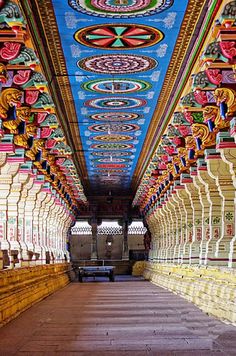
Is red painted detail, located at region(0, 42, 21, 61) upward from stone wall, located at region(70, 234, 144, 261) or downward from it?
upward

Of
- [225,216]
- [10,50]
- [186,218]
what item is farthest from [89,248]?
[10,50]

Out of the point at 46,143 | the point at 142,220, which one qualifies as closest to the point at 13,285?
the point at 46,143

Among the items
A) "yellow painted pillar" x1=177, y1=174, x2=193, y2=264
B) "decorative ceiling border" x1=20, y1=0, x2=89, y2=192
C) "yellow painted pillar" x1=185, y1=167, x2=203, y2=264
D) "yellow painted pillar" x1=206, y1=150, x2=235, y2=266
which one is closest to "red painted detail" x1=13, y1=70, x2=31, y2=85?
"decorative ceiling border" x1=20, y1=0, x2=89, y2=192

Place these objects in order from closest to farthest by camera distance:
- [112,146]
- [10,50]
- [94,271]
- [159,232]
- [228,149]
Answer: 1. [10,50]
2. [228,149]
3. [112,146]
4. [94,271]
5. [159,232]

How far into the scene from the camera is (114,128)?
18891mm

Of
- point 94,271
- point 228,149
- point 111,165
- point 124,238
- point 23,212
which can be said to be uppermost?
point 111,165

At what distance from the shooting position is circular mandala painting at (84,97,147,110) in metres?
15.5

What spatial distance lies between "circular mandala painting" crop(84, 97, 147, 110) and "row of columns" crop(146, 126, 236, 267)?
2.04 metres

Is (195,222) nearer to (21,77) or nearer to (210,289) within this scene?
(210,289)

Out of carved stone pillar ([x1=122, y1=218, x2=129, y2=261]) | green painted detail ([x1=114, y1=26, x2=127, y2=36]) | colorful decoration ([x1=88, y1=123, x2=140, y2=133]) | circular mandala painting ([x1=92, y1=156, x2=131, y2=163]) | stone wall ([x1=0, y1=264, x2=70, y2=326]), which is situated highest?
green painted detail ([x1=114, y1=26, x2=127, y2=36])

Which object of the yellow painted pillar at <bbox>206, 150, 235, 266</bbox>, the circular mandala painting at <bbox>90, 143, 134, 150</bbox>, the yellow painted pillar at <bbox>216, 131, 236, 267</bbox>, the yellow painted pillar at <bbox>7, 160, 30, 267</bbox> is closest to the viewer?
the yellow painted pillar at <bbox>216, 131, 236, 267</bbox>

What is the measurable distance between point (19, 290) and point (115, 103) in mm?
6115

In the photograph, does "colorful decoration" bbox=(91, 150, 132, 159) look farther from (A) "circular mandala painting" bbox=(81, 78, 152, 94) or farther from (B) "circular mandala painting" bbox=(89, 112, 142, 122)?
(A) "circular mandala painting" bbox=(81, 78, 152, 94)

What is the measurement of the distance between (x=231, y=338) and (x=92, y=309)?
483 centimetres
